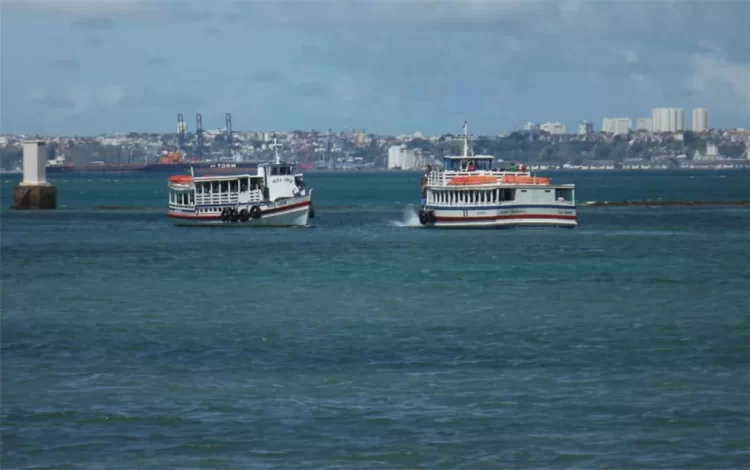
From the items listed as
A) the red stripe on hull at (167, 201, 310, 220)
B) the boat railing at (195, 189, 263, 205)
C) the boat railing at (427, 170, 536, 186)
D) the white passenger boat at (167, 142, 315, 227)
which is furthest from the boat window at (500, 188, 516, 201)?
the boat railing at (195, 189, 263, 205)

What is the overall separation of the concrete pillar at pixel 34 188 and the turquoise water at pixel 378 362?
66.6m

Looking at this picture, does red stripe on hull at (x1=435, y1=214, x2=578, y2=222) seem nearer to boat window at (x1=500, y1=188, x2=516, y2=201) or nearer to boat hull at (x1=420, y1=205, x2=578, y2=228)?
boat hull at (x1=420, y1=205, x2=578, y2=228)

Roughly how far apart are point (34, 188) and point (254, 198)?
45454 millimetres

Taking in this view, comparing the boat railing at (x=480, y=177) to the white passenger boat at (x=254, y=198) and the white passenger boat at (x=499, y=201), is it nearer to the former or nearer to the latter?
the white passenger boat at (x=499, y=201)

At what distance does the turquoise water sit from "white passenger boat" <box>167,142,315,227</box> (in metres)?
27.0

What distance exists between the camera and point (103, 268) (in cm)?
5800

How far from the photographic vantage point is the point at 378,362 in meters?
28.5

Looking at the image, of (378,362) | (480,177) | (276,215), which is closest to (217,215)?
(276,215)

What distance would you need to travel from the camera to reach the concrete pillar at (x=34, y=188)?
126m

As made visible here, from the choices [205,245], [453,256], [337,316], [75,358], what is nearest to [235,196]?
[205,245]

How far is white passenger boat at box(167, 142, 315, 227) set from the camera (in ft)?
288

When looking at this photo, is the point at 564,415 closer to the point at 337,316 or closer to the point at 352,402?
the point at 352,402

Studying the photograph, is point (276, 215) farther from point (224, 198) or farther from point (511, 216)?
point (511, 216)

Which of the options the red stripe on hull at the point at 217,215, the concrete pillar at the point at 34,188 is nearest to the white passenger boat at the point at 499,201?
the red stripe on hull at the point at 217,215
